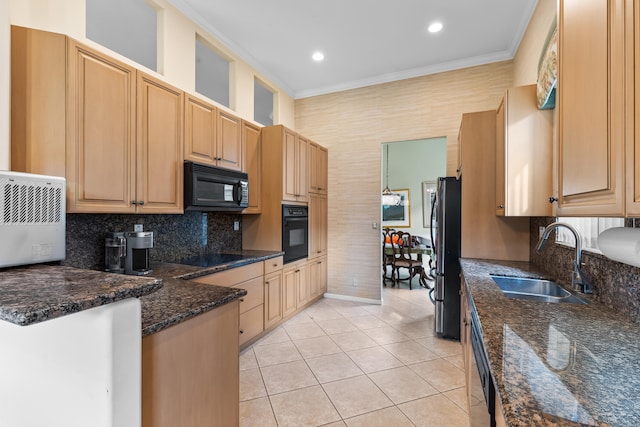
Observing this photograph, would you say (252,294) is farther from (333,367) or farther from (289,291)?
(333,367)

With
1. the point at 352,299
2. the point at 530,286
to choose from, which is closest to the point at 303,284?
the point at 352,299

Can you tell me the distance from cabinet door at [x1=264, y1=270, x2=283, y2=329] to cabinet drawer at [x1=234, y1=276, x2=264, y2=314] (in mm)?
84

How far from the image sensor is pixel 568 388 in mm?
701

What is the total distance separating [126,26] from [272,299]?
3476 millimetres

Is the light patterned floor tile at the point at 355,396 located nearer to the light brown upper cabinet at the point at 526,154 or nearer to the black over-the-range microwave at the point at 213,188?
the light brown upper cabinet at the point at 526,154

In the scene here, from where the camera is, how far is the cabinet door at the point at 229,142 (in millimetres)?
2771

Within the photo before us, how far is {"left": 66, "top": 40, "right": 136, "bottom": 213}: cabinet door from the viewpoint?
5.51 feet

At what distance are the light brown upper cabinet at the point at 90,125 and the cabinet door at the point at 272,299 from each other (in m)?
1.31

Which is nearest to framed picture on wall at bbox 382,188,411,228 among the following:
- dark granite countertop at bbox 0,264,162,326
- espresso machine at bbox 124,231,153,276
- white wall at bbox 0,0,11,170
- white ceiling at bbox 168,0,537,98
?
white ceiling at bbox 168,0,537,98

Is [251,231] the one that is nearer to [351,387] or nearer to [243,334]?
[243,334]

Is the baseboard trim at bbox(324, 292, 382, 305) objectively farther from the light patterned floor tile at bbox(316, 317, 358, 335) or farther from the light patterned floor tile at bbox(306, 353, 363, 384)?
the light patterned floor tile at bbox(306, 353, 363, 384)

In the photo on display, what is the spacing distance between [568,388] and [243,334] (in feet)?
8.20

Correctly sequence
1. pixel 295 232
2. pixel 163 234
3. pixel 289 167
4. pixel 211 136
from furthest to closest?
pixel 295 232
pixel 289 167
pixel 211 136
pixel 163 234

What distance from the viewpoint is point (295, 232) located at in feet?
11.7
